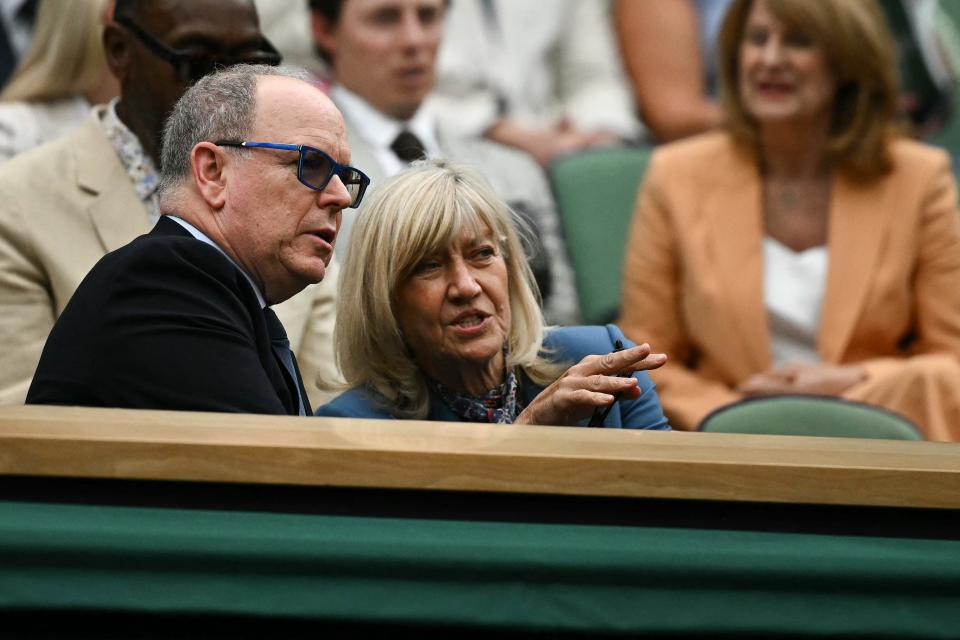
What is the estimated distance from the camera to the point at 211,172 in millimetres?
1718

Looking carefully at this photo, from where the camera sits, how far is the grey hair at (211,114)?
172 cm

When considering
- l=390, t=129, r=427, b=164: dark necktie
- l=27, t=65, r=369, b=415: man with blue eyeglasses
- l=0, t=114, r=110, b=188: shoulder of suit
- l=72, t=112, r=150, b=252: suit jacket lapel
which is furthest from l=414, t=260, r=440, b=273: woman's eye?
l=390, t=129, r=427, b=164: dark necktie

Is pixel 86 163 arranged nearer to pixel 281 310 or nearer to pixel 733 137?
pixel 281 310

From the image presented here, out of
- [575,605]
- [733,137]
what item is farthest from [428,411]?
[733,137]

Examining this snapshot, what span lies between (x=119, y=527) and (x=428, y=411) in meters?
0.53

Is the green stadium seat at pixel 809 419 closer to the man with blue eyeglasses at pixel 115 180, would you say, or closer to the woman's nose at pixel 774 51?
the man with blue eyeglasses at pixel 115 180

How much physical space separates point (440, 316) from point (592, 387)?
313 millimetres

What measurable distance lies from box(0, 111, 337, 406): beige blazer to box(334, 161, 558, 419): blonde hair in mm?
170

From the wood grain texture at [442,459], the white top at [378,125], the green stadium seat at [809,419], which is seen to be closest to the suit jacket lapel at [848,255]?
the green stadium seat at [809,419]

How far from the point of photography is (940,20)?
4.00 m

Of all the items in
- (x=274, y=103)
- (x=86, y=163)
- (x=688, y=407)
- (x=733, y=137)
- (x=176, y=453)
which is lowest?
(x=688, y=407)

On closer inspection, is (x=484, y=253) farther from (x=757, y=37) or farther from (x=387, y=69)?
(x=757, y=37)

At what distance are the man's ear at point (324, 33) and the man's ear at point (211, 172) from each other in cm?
155

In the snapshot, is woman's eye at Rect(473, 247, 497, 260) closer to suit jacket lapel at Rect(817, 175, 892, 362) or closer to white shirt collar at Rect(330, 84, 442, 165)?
white shirt collar at Rect(330, 84, 442, 165)
